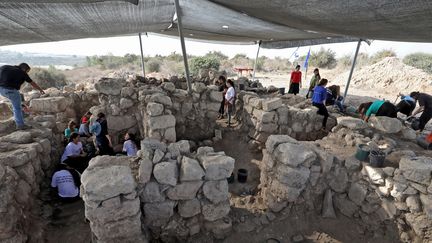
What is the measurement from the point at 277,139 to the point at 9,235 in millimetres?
4384

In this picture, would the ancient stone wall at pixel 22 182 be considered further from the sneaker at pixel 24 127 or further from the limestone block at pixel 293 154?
the limestone block at pixel 293 154

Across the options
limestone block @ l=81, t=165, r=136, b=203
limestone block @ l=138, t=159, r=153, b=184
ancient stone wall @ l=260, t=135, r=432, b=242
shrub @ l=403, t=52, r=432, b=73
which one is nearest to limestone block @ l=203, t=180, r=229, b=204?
limestone block @ l=138, t=159, r=153, b=184

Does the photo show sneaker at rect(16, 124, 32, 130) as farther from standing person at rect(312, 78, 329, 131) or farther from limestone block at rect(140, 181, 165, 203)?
standing person at rect(312, 78, 329, 131)

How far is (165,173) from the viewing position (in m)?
3.63

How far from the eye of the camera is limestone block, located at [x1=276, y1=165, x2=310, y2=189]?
4355 mm

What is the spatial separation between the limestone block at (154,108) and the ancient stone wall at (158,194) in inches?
79.3

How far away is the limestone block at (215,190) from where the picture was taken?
3848 mm

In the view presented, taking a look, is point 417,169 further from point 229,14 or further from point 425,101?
point 229,14

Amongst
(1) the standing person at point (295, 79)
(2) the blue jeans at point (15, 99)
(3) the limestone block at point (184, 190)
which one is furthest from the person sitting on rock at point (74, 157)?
(1) the standing person at point (295, 79)

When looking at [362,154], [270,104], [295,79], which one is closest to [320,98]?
[270,104]

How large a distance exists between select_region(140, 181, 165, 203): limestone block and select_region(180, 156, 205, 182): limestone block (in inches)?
15.0

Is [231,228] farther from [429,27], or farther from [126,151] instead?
[429,27]

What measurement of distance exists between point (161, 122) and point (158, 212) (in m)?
2.77

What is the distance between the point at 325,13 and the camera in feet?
14.1
